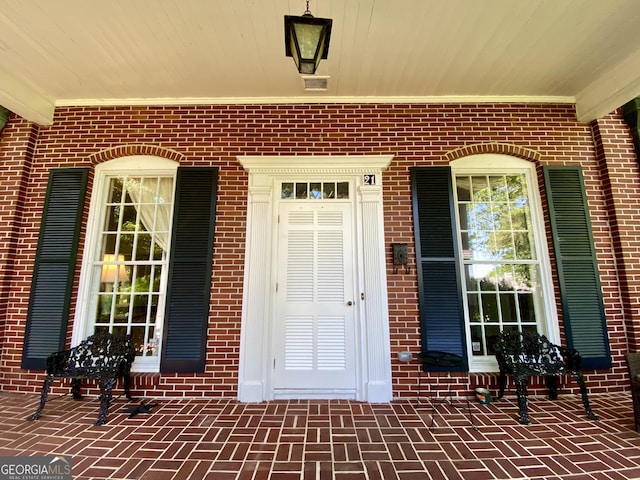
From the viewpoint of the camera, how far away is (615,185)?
3152mm

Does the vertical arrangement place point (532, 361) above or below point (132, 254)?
below

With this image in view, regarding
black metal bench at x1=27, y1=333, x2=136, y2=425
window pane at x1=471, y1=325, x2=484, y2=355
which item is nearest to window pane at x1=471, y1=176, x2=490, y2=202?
window pane at x1=471, y1=325, x2=484, y2=355

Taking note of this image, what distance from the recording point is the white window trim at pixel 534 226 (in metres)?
3.00

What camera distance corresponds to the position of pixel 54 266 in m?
3.04

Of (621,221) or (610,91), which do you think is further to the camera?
(621,221)

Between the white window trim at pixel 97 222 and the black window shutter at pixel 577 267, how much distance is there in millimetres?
4224

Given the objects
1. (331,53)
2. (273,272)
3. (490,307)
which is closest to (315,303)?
(273,272)

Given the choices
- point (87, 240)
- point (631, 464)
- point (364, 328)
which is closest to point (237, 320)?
point (364, 328)

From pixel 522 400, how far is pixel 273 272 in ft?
8.12

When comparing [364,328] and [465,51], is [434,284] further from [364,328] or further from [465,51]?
[465,51]

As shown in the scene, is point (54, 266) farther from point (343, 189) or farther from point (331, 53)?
point (331, 53)

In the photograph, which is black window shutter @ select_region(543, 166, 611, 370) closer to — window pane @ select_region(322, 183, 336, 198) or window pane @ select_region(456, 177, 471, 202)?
window pane @ select_region(456, 177, 471, 202)

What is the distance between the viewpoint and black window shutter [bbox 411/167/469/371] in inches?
114
